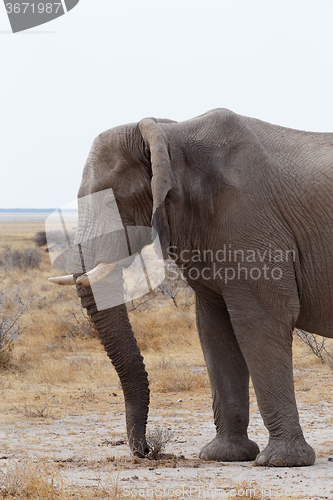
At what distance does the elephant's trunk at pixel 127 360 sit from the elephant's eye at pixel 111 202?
2.74 ft

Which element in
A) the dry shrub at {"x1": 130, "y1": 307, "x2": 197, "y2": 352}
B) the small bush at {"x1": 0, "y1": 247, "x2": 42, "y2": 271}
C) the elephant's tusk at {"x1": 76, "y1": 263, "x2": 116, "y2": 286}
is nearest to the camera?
the elephant's tusk at {"x1": 76, "y1": 263, "x2": 116, "y2": 286}

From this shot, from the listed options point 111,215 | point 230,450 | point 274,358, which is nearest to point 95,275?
point 111,215

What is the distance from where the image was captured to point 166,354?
44.2 feet

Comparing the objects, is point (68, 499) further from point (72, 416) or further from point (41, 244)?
point (41, 244)

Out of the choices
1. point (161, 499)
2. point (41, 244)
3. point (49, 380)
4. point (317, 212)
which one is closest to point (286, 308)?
point (317, 212)

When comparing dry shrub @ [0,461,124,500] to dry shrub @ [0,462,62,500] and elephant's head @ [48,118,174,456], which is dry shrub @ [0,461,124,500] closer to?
dry shrub @ [0,462,62,500]

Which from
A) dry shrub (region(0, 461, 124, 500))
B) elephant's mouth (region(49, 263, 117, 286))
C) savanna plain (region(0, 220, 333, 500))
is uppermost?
elephant's mouth (region(49, 263, 117, 286))

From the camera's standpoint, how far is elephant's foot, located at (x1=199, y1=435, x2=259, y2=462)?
635cm

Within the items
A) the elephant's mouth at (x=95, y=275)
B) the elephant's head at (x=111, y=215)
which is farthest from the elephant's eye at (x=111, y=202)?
the elephant's mouth at (x=95, y=275)

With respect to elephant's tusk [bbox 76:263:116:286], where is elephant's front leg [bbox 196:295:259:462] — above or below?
below

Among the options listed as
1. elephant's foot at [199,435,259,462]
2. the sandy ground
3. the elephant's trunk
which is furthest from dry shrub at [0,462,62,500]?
elephant's foot at [199,435,259,462]

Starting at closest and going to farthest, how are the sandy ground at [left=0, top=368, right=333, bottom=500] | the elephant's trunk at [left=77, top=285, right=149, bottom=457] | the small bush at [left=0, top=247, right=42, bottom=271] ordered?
the sandy ground at [left=0, top=368, right=333, bottom=500], the elephant's trunk at [left=77, top=285, right=149, bottom=457], the small bush at [left=0, top=247, right=42, bottom=271]

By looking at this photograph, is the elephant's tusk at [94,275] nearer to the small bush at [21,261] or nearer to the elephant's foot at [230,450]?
the elephant's foot at [230,450]

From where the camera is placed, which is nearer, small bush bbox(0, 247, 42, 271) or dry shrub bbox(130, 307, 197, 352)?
dry shrub bbox(130, 307, 197, 352)
